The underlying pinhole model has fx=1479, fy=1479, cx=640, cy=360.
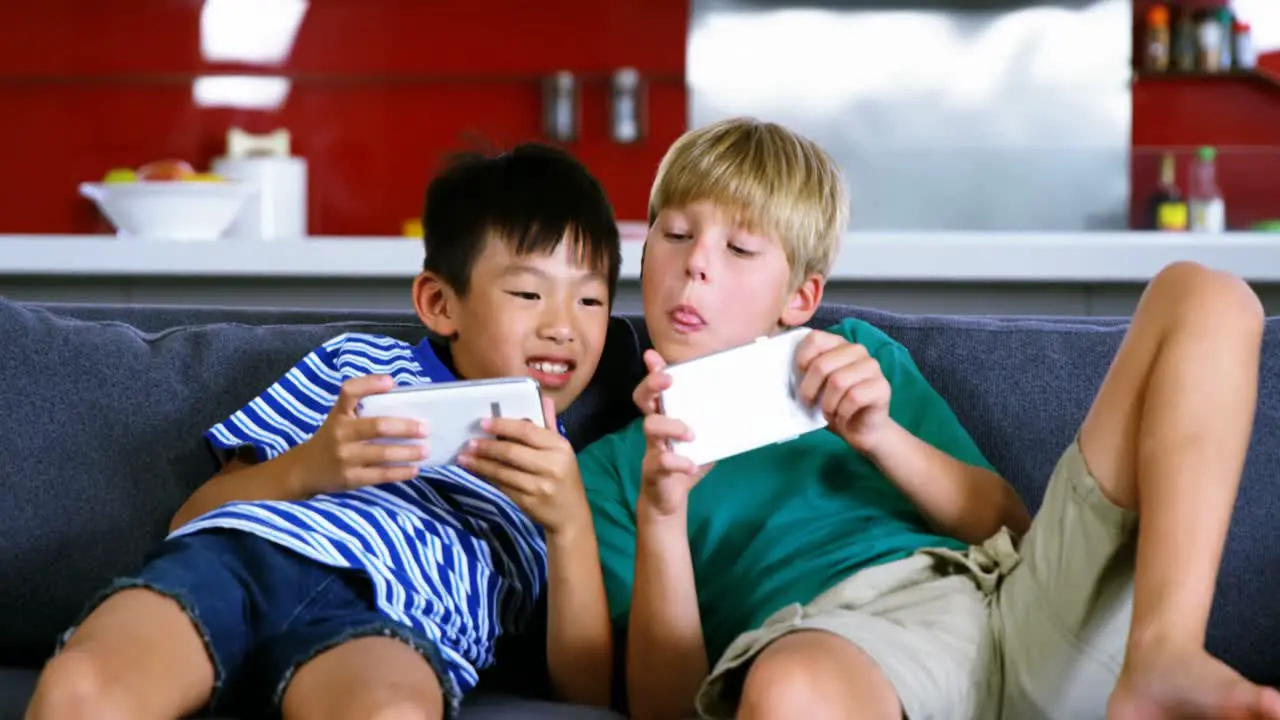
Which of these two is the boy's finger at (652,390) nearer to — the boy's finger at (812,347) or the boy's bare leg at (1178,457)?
the boy's finger at (812,347)

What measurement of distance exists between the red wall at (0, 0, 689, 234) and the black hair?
9.37 ft

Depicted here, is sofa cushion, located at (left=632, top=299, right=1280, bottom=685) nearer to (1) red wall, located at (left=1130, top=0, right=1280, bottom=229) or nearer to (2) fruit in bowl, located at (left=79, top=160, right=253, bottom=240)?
(2) fruit in bowl, located at (left=79, top=160, right=253, bottom=240)

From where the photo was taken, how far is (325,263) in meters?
3.02

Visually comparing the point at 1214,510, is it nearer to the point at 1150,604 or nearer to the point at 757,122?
the point at 1150,604

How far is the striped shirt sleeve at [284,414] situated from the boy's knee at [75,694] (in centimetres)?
36

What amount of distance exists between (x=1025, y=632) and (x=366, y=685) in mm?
516

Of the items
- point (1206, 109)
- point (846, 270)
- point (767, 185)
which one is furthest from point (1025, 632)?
point (1206, 109)

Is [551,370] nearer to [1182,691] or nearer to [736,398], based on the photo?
[736,398]

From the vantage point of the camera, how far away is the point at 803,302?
1535mm

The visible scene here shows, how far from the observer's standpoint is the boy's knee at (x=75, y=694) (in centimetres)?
106

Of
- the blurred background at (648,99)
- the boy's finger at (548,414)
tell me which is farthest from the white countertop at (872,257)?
the boy's finger at (548,414)

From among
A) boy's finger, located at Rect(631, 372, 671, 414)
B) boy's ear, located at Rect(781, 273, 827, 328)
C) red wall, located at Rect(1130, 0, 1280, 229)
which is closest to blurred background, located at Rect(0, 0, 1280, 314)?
red wall, located at Rect(1130, 0, 1280, 229)

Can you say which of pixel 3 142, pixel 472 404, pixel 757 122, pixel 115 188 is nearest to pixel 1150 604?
pixel 472 404

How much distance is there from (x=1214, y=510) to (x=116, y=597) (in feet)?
2.73
